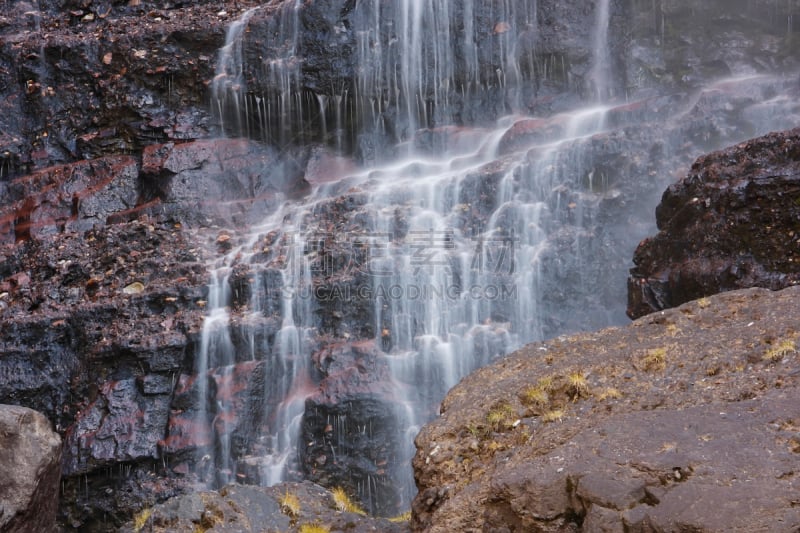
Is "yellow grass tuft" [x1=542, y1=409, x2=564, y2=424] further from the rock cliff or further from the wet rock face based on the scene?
the rock cliff

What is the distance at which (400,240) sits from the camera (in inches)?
579

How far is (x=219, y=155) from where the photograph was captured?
17562 mm

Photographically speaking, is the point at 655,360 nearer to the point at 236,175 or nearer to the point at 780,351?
the point at 780,351

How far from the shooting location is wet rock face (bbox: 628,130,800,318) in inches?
368

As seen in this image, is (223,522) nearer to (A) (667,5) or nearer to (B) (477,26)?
(B) (477,26)

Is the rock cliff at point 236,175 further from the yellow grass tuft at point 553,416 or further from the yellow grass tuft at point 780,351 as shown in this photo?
the yellow grass tuft at point 780,351

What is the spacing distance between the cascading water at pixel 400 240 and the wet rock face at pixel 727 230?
2.73 meters

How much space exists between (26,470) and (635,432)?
6582 millimetres

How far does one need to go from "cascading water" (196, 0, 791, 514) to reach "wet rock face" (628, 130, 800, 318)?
8.97ft

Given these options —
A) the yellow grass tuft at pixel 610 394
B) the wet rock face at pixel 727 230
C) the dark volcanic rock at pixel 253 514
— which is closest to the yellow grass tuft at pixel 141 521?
the dark volcanic rock at pixel 253 514

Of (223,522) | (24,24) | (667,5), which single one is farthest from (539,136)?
(24,24)

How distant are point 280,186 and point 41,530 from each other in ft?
35.4

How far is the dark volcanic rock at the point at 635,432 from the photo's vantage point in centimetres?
379

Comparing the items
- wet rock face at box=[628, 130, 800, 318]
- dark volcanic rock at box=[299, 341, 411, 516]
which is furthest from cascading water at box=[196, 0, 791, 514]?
wet rock face at box=[628, 130, 800, 318]
